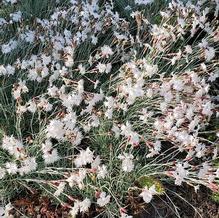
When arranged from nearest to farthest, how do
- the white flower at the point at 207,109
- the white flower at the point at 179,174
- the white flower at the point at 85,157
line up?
1. the white flower at the point at 85,157
2. the white flower at the point at 179,174
3. the white flower at the point at 207,109

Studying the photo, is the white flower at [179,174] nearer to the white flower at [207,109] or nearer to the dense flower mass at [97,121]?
the dense flower mass at [97,121]

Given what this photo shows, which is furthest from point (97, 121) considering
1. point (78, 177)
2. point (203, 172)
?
point (203, 172)

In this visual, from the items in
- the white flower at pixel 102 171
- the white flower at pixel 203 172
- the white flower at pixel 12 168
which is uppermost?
the white flower at pixel 12 168

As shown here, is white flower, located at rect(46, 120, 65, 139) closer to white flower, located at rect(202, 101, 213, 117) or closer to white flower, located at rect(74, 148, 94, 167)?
white flower, located at rect(74, 148, 94, 167)

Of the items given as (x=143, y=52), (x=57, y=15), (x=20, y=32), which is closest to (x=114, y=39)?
(x=143, y=52)

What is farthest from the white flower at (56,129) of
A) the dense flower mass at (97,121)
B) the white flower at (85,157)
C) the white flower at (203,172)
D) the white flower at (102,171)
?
the white flower at (203,172)

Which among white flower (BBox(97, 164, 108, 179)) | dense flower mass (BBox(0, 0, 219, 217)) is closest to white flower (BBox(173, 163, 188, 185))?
dense flower mass (BBox(0, 0, 219, 217))

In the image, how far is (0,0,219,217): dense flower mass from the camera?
268cm

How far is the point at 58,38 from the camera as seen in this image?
3.26m

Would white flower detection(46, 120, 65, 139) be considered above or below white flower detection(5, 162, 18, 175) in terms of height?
above

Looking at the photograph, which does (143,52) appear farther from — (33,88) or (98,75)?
(33,88)

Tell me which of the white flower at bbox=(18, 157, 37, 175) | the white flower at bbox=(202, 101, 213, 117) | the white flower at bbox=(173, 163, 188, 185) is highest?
the white flower at bbox=(18, 157, 37, 175)

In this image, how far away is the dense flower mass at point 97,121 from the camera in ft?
8.79

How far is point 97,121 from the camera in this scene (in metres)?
2.84
